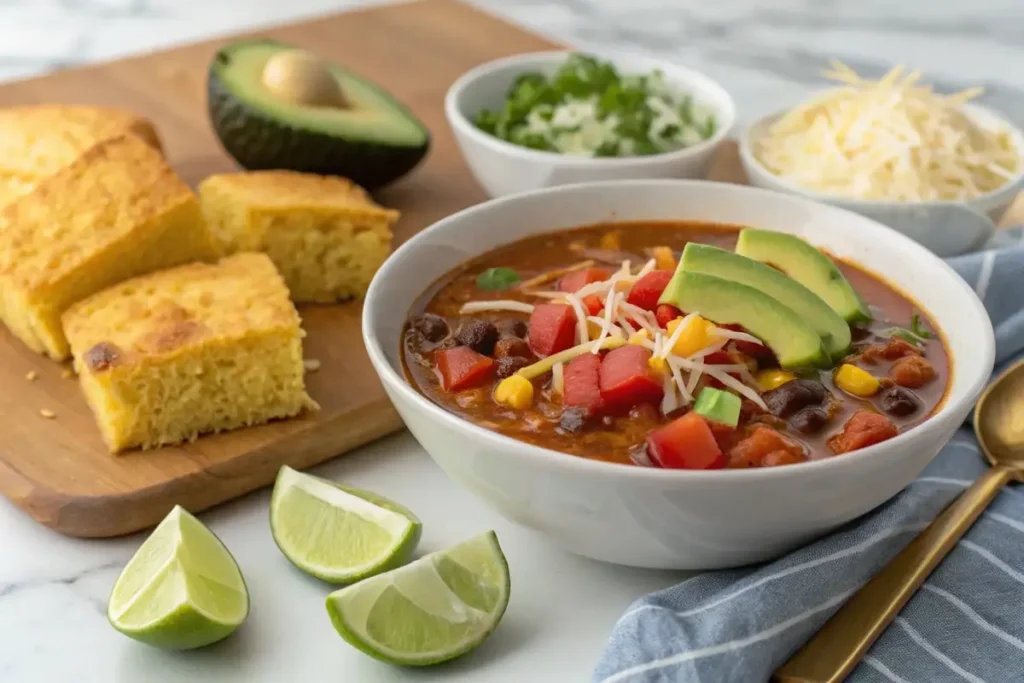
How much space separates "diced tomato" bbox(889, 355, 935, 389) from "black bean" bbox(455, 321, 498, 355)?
90 centimetres

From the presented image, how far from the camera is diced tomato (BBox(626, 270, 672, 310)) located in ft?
9.27

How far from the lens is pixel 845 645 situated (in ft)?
7.76

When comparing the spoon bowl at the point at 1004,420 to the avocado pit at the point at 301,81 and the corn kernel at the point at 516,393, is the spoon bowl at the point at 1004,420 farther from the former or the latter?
the avocado pit at the point at 301,81

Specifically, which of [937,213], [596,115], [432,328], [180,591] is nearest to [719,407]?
[432,328]

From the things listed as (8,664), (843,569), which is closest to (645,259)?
(843,569)

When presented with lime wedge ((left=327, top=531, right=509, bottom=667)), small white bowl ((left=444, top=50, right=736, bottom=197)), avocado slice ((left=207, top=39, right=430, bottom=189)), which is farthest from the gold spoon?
avocado slice ((left=207, top=39, right=430, bottom=189))

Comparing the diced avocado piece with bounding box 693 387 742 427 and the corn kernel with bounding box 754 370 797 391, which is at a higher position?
the diced avocado piece with bounding box 693 387 742 427

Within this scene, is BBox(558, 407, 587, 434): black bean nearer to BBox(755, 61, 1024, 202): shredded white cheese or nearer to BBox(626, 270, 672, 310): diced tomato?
BBox(626, 270, 672, 310): diced tomato

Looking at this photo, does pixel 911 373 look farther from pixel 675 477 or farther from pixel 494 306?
pixel 494 306

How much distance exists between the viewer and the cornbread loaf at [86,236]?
327 centimetres

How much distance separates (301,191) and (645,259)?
1160mm

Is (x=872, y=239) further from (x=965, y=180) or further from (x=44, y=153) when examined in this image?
(x=44, y=153)

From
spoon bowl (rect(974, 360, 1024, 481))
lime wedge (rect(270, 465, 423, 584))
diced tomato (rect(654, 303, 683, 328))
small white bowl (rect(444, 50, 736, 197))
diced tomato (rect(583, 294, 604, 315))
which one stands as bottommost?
lime wedge (rect(270, 465, 423, 584))

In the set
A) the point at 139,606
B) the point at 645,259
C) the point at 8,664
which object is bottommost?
the point at 8,664
